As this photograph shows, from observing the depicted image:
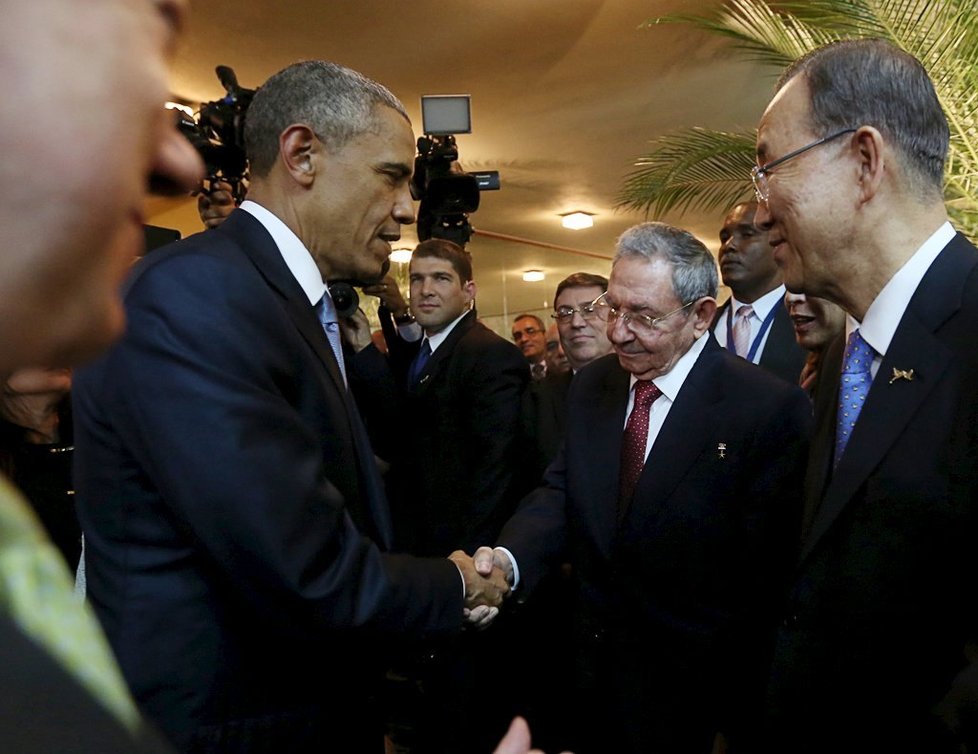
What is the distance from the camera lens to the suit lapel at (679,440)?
90.2 inches

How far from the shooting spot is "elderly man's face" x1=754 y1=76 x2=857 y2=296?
5.28 ft

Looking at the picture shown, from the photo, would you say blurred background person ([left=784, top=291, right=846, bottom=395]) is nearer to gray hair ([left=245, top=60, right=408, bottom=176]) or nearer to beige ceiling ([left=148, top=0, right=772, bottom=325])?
gray hair ([left=245, top=60, right=408, bottom=176])

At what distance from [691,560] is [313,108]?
4.90 ft

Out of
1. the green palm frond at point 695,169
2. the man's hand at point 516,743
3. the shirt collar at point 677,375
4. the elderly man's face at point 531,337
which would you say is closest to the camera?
the man's hand at point 516,743

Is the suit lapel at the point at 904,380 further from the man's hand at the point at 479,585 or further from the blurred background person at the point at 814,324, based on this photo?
the blurred background person at the point at 814,324

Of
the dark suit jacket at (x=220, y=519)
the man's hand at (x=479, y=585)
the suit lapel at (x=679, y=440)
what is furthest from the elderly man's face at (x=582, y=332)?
the dark suit jacket at (x=220, y=519)

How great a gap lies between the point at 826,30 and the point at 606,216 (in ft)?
18.9

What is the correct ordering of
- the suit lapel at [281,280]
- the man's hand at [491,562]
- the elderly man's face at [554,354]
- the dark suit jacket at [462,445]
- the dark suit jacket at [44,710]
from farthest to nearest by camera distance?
the elderly man's face at [554,354] → the dark suit jacket at [462,445] → the man's hand at [491,562] → the suit lapel at [281,280] → the dark suit jacket at [44,710]

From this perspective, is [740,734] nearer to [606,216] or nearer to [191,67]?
[191,67]

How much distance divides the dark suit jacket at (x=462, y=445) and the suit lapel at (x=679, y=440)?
114cm

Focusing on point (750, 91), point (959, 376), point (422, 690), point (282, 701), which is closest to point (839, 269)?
point (959, 376)

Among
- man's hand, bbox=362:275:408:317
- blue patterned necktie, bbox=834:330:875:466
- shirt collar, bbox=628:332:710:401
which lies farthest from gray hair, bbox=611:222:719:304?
man's hand, bbox=362:275:408:317

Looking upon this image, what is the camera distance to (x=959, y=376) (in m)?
1.41

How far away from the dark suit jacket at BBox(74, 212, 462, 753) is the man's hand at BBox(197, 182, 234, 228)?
122 centimetres
